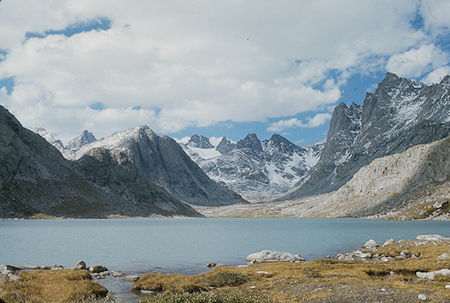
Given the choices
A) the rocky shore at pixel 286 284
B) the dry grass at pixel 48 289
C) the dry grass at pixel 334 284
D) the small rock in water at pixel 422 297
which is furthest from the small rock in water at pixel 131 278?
the small rock in water at pixel 422 297

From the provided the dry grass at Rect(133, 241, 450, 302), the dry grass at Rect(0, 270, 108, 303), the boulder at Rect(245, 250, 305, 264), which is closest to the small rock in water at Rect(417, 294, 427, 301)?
the dry grass at Rect(133, 241, 450, 302)

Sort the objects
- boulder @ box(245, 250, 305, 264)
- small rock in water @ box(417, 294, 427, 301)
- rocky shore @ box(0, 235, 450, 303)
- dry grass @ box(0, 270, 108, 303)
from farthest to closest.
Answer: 1. boulder @ box(245, 250, 305, 264)
2. dry grass @ box(0, 270, 108, 303)
3. rocky shore @ box(0, 235, 450, 303)
4. small rock in water @ box(417, 294, 427, 301)

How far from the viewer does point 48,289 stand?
2900cm

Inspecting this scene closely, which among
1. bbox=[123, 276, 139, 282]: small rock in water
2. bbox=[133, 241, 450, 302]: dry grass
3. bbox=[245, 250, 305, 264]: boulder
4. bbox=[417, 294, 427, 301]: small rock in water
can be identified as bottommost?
bbox=[245, 250, 305, 264]: boulder

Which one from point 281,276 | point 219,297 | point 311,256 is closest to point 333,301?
point 219,297

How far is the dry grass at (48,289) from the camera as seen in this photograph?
24.8 metres

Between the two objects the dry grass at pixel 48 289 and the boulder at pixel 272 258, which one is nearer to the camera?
the dry grass at pixel 48 289

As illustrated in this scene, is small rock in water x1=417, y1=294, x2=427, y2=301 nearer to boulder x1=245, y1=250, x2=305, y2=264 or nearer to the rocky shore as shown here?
the rocky shore

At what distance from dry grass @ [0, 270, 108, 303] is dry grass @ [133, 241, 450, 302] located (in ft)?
19.2

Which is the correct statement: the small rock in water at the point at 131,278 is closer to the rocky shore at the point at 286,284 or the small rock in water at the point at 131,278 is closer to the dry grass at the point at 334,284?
the rocky shore at the point at 286,284

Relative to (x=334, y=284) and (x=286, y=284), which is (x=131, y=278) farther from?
(x=334, y=284)

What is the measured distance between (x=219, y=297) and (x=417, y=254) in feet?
131

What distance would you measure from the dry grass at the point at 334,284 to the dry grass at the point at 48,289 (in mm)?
5862

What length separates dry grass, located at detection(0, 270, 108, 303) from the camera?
24.8 metres
